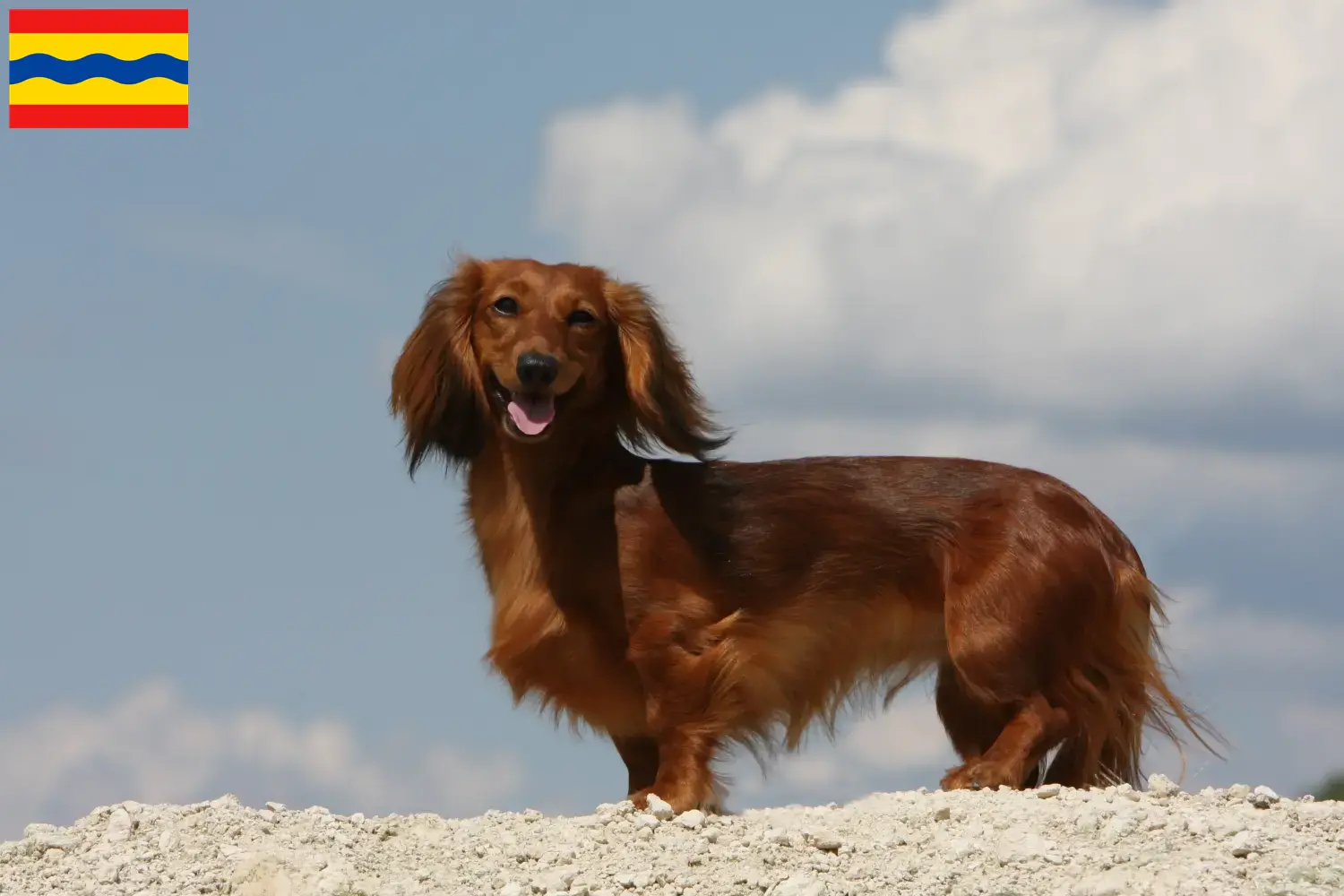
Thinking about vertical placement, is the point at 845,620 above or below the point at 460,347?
below

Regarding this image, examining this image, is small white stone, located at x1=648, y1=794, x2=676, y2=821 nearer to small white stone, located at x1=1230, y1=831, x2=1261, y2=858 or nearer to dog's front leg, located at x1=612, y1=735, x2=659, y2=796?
dog's front leg, located at x1=612, y1=735, x2=659, y2=796

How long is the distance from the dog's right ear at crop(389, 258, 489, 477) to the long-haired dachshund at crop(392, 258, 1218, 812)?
0.01m

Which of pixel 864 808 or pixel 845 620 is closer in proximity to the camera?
pixel 864 808

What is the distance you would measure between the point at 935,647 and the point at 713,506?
1309 mm

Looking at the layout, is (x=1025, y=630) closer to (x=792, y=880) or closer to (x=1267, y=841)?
(x=1267, y=841)

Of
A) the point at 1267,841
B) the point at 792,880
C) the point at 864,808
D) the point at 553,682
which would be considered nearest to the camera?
the point at 792,880

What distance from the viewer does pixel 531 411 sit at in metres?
8.53

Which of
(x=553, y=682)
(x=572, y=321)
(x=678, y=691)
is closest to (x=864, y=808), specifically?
(x=678, y=691)

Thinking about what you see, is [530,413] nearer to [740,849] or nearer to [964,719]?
[740,849]

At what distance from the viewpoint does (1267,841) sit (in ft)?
25.2

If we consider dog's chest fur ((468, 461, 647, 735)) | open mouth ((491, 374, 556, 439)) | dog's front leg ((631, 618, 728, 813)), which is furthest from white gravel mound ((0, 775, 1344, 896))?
open mouth ((491, 374, 556, 439))

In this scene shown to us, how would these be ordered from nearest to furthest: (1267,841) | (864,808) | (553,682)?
1. (1267,841)
2. (864,808)
3. (553,682)

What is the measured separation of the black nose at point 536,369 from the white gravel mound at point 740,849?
188cm

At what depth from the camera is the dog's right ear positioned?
29.0 feet
